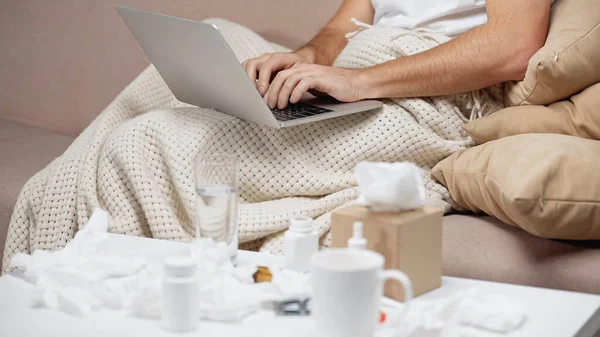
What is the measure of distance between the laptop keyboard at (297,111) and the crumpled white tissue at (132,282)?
16.5 inches

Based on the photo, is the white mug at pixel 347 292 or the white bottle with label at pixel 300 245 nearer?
the white mug at pixel 347 292

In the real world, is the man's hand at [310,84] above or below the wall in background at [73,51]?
below

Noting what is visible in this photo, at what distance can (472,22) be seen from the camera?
5.66 feet

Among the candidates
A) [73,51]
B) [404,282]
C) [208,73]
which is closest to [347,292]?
[404,282]

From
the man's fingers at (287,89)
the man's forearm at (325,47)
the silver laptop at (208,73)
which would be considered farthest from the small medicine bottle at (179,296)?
the man's forearm at (325,47)

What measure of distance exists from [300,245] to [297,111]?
1.53 ft

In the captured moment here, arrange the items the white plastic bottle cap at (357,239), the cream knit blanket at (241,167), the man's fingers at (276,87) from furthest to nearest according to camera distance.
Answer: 1. the man's fingers at (276,87)
2. the cream knit blanket at (241,167)
3. the white plastic bottle cap at (357,239)

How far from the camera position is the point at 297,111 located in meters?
1.52

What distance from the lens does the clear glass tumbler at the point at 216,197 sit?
1.08 m

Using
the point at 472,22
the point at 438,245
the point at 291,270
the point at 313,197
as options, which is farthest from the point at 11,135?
the point at 438,245

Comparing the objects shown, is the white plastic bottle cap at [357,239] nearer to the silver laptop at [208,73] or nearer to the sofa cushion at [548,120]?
the silver laptop at [208,73]

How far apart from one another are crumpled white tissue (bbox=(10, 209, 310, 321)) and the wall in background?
4.04 ft

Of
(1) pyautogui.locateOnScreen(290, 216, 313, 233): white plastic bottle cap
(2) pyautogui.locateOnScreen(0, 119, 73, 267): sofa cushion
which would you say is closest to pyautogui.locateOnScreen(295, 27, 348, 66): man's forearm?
(2) pyautogui.locateOnScreen(0, 119, 73, 267): sofa cushion

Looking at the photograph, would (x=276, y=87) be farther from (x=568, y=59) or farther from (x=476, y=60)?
(x=568, y=59)
